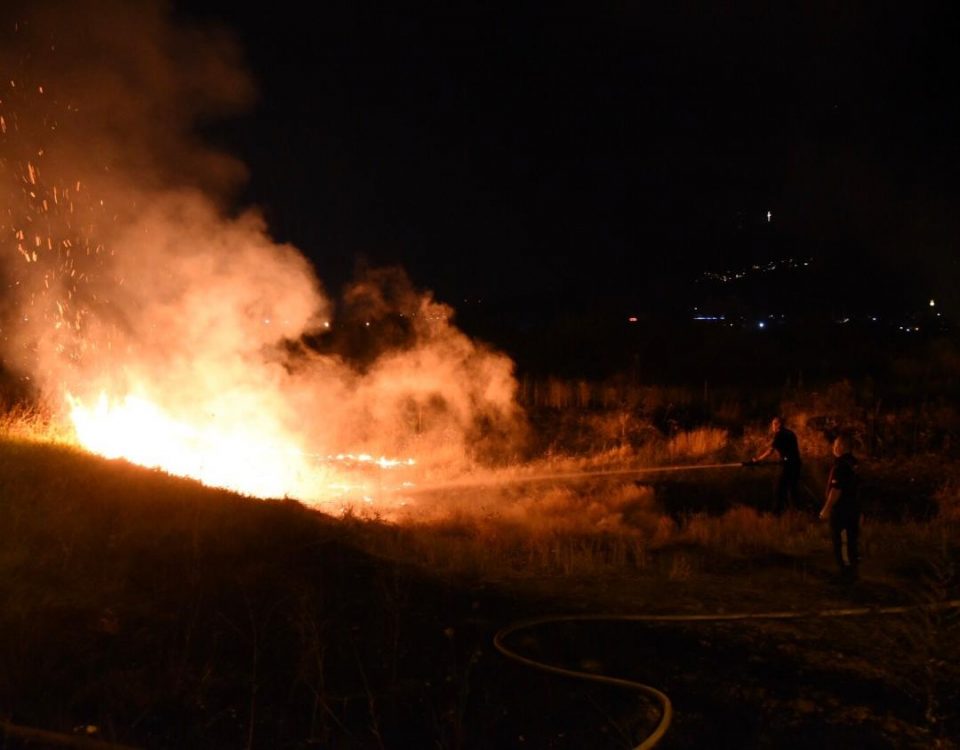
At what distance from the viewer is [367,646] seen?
20.9 ft

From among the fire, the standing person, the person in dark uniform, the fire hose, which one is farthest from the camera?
the person in dark uniform

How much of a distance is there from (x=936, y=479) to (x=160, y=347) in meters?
14.9

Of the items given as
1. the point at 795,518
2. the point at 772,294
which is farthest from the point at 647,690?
the point at 772,294

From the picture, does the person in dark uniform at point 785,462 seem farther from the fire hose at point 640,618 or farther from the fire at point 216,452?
the fire at point 216,452

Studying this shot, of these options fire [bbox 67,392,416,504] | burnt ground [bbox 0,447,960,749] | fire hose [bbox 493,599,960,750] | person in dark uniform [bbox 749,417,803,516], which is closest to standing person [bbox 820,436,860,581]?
burnt ground [bbox 0,447,960,749]

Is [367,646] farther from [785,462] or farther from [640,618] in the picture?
[785,462]

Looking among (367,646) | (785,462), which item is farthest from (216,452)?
(785,462)

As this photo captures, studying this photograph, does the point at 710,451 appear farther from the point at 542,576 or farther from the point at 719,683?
the point at 719,683

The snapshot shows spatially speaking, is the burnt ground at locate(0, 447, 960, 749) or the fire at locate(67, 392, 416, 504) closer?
the burnt ground at locate(0, 447, 960, 749)

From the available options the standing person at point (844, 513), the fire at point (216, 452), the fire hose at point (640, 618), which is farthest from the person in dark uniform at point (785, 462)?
the fire at point (216, 452)

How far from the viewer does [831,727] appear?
522 centimetres

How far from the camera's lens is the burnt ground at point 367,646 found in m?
5.11

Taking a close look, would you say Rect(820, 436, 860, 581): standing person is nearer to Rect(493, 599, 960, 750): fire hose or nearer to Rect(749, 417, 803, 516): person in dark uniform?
Rect(493, 599, 960, 750): fire hose

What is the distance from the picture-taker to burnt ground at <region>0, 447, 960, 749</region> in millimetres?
5109
